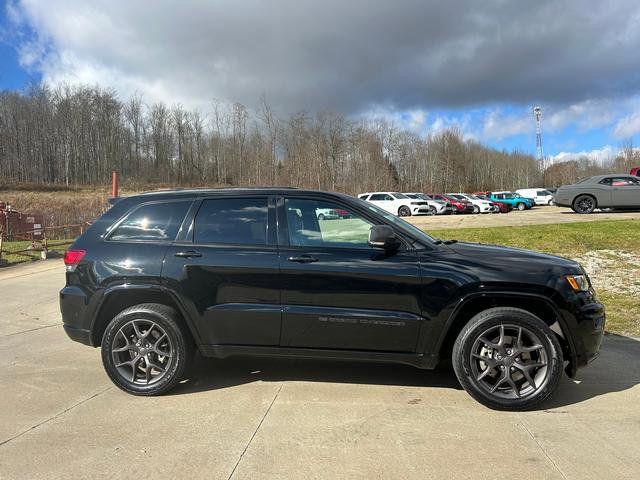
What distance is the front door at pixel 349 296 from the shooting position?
3.77 metres

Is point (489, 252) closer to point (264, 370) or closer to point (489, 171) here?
point (264, 370)

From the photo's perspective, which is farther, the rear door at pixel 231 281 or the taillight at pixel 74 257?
the taillight at pixel 74 257

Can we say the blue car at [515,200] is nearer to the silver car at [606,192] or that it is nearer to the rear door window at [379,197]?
the rear door window at [379,197]

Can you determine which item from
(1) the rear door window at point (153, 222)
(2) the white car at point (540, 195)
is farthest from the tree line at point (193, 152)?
(1) the rear door window at point (153, 222)

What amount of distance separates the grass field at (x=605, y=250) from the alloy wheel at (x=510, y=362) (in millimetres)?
2939

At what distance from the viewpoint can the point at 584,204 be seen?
19.9 meters

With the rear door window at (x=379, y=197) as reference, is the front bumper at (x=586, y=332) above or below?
below

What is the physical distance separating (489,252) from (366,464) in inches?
78.8

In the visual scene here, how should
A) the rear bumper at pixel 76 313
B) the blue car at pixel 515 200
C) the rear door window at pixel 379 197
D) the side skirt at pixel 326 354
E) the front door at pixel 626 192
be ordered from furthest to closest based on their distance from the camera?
the blue car at pixel 515 200 < the rear door window at pixel 379 197 < the front door at pixel 626 192 < the rear bumper at pixel 76 313 < the side skirt at pixel 326 354

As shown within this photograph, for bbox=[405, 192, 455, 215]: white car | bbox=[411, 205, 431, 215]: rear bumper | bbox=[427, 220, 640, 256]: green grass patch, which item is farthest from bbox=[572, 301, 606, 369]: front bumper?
bbox=[405, 192, 455, 215]: white car

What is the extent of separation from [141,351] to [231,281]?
40.4 inches

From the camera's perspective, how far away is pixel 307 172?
6662cm

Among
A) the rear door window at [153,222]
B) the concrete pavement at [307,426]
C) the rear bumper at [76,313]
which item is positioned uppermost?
the rear door window at [153,222]

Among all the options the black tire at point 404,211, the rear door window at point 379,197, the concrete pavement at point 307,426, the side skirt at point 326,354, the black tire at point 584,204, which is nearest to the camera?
the concrete pavement at point 307,426
